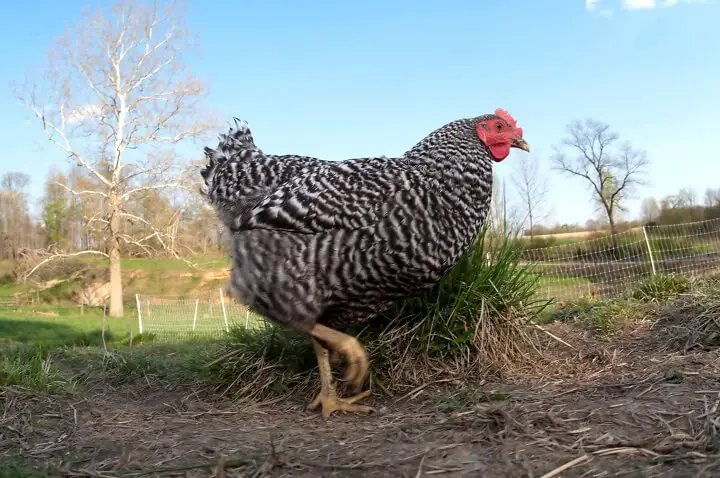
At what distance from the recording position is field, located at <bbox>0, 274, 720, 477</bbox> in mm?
2129

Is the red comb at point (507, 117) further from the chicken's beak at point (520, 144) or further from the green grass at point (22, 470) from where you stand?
the green grass at point (22, 470)

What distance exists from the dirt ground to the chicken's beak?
160 centimetres

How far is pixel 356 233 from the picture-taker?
3.13 m

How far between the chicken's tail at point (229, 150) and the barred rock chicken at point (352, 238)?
2.95 feet

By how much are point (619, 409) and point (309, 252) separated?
1.86 m

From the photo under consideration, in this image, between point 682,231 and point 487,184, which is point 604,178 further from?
point 487,184

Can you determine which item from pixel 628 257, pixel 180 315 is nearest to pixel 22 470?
pixel 628 257

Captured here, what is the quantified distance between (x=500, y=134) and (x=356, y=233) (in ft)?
4.72

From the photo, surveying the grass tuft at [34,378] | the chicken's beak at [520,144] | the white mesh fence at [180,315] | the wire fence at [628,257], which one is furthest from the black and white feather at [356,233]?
the white mesh fence at [180,315]

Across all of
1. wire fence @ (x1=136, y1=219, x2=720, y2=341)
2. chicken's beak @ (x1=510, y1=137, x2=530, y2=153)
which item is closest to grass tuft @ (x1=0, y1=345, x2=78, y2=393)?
chicken's beak @ (x1=510, y1=137, x2=530, y2=153)

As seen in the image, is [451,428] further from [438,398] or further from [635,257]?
[635,257]

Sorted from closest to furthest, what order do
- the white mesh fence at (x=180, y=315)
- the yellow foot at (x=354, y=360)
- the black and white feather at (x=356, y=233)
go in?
the black and white feather at (x=356, y=233) → the yellow foot at (x=354, y=360) → the white mesh fence at (x=180, y=315)

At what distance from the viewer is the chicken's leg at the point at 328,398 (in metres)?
3.29

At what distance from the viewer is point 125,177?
79.0 feet
